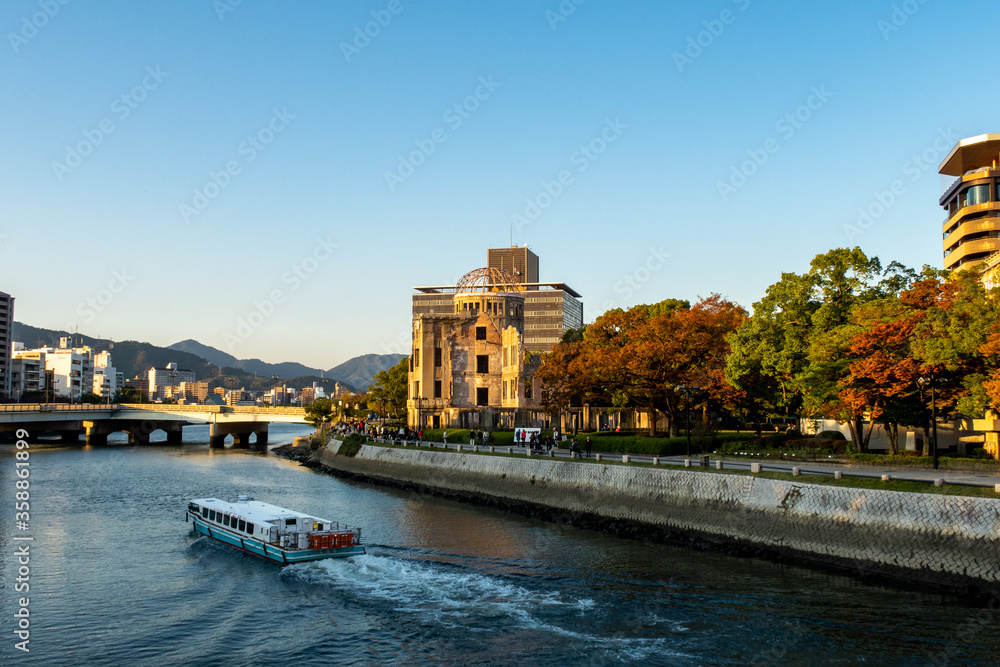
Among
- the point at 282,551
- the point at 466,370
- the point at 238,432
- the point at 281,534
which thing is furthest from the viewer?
the point at 238,432

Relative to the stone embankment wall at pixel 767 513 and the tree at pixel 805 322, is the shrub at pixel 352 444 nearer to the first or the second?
the stone embankment wall at pixel 767 513

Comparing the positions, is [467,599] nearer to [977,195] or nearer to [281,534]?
[281,534]

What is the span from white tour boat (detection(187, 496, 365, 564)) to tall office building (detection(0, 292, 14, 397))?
170014 millimetres

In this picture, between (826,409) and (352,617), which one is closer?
(352,617)

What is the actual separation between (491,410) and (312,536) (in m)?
51.0

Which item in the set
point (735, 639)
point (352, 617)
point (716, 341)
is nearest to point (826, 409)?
point (716, 341)

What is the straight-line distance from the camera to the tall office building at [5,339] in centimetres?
17412

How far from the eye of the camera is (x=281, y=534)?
34062mm

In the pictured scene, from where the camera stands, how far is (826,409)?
49.0 metres

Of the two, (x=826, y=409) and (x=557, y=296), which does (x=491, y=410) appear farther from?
(x=557, y=296)

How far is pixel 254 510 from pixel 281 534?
624 cm

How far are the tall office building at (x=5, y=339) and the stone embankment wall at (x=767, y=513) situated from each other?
165765mm

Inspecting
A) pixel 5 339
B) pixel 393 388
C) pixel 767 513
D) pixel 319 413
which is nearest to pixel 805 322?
pixel 767 513

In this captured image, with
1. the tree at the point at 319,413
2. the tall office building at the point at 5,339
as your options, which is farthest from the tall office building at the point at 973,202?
the tall office building at the point at 5,339
